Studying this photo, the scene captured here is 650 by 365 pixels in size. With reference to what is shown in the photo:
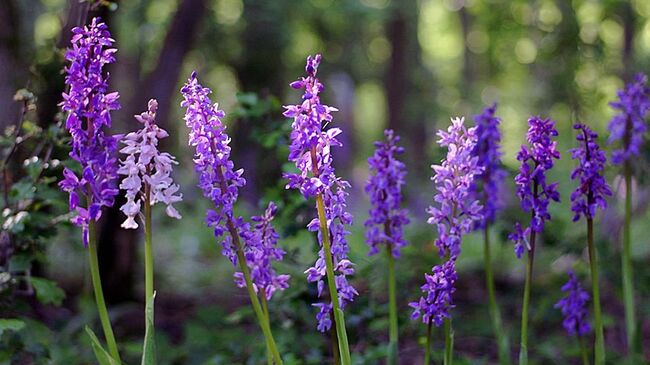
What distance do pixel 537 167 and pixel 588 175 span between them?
0.25 meters

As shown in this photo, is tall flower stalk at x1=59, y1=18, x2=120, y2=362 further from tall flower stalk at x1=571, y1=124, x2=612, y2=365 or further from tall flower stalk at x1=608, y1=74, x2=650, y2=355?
tall flower stalk at x1=608, y1=74, x2=650, y2=355

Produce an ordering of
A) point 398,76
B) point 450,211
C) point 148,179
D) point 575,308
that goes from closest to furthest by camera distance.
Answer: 1. point 148,179
2. point 450,211
3. point 575,308
4. point 398,76

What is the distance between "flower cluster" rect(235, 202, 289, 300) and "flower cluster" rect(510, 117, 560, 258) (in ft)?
2.72

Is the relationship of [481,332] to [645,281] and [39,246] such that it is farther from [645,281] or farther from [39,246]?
[39,246]

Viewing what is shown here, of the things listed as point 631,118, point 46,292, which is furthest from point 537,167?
point 46,292

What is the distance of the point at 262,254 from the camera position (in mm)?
2350

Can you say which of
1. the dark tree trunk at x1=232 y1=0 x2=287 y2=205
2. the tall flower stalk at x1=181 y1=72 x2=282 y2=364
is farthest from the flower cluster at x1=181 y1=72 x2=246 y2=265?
the dark tree trunk at x1=232 y1=0 x2=287 y2=205

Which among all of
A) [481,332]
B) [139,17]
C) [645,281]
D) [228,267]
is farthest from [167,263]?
[645,281]

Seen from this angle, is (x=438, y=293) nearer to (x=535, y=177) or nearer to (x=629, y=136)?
(x=535, y=177)

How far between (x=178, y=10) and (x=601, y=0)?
441 centimetres

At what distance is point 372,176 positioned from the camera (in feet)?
8.36

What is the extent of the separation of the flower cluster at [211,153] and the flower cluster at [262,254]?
0.40 ft

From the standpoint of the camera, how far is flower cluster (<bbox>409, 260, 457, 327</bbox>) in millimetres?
2307

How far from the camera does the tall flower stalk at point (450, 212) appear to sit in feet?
7.55
